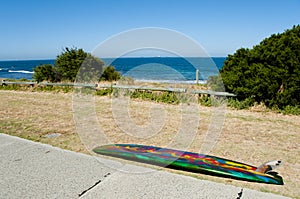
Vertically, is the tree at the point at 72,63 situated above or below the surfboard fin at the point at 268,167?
above

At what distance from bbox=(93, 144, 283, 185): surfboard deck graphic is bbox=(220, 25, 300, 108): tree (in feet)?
12.9

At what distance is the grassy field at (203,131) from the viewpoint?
3574 mm

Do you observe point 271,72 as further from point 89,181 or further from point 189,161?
point 89,181

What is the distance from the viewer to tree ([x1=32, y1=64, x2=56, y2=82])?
13.9m

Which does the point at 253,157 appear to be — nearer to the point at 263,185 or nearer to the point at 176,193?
the point at 263,185

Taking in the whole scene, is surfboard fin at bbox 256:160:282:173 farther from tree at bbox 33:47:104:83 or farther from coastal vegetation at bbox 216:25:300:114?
tree at bbox 33:47:104:83

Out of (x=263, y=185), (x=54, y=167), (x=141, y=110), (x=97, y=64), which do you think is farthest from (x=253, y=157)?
(x=97, y=64)

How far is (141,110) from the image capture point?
24.6 feet

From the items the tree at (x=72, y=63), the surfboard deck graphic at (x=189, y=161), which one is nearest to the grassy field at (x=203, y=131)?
the surfboard deck graphic at (x=189, y=161)

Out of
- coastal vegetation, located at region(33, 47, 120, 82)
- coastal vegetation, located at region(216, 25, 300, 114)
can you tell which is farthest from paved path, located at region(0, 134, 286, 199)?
coastal vegetation, located at region(33, 47, 120, 82)

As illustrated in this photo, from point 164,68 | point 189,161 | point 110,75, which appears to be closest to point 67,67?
point 110,75

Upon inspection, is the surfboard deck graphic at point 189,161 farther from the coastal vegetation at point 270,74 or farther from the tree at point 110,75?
the tree at point 110,75

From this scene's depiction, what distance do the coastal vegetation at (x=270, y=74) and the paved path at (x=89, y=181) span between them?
4736mm

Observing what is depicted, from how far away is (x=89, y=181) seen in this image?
286 centimetres
